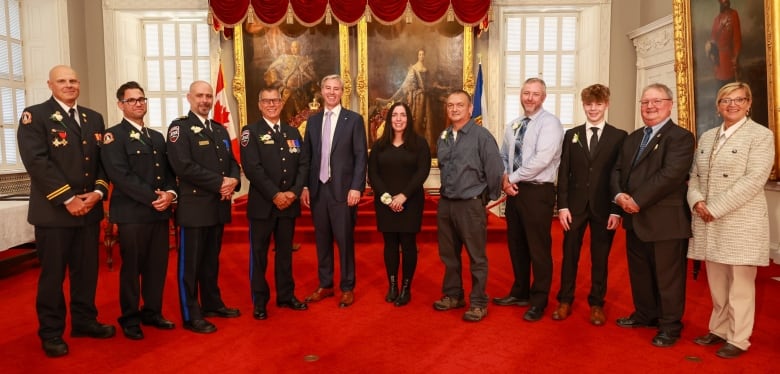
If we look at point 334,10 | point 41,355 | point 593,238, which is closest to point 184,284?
point 41,355

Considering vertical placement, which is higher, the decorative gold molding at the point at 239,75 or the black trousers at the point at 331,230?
the decorative gold molding at the point at 239,75

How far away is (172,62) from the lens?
30.7ft

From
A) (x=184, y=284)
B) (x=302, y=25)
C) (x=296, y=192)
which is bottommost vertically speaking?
(x=184, y=284)

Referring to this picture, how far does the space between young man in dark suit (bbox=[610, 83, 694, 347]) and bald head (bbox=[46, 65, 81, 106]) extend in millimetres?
3418

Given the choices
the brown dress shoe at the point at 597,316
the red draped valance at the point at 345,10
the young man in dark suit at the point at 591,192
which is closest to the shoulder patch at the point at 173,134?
the young man in dark suit at the point at 591,192

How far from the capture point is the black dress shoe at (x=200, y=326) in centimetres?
339

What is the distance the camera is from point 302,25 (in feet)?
28.8

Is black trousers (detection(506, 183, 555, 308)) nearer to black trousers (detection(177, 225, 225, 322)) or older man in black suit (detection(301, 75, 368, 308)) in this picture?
older man in black suit (detection(301, 75, 368, 308))

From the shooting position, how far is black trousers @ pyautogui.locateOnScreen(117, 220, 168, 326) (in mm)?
3266

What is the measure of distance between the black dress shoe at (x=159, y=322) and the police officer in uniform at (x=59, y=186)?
0.51 meters

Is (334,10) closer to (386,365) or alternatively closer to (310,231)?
(310,231)

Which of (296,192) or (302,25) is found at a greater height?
(302,25)

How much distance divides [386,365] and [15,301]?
3.29 meters

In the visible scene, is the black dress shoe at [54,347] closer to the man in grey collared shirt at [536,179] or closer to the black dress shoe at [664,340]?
the man in grey collared shirt at [536,179]
